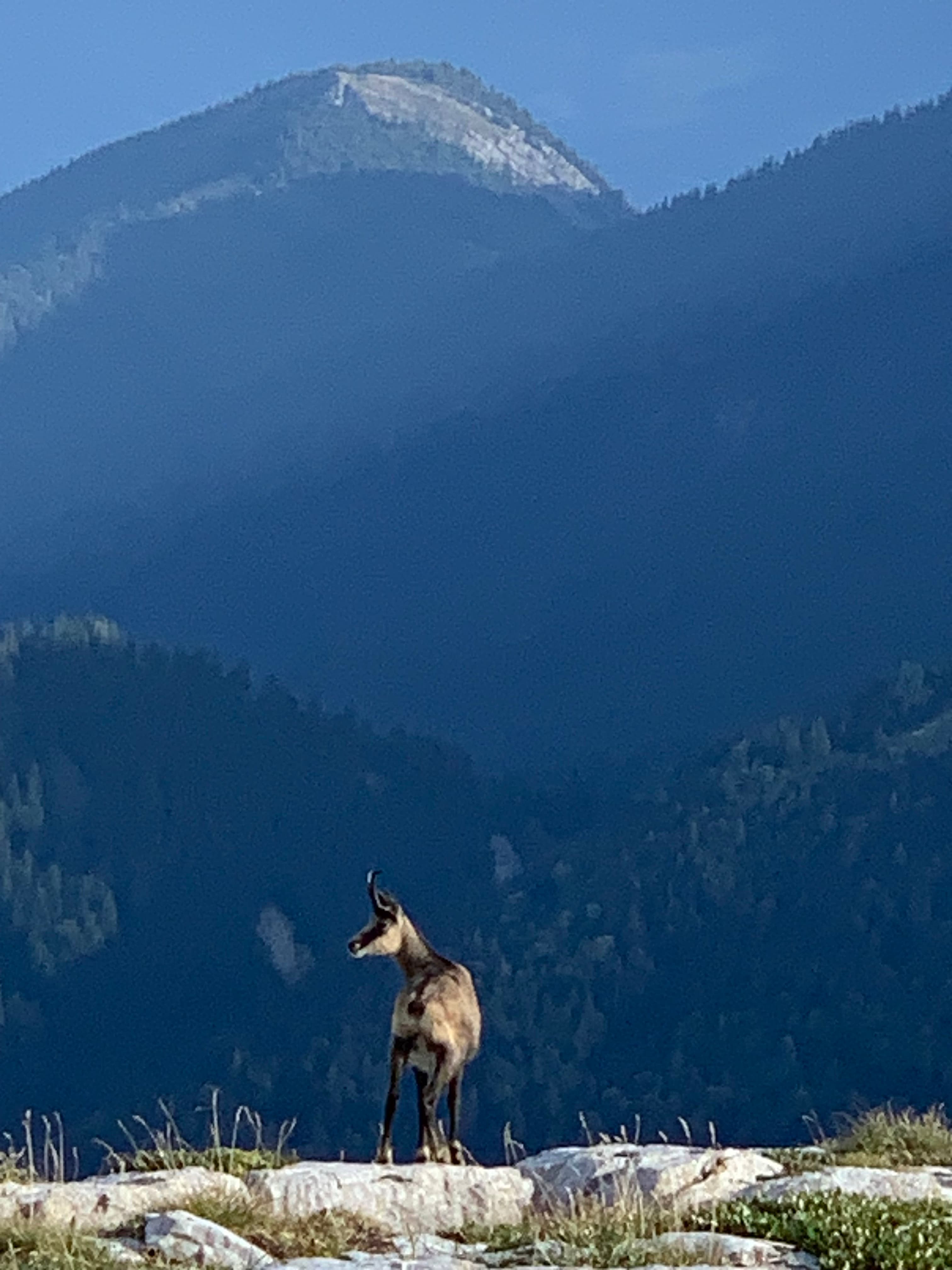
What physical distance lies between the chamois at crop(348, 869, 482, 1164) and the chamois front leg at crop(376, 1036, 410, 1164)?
1 cm

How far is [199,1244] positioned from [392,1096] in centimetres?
485

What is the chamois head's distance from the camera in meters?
16.7

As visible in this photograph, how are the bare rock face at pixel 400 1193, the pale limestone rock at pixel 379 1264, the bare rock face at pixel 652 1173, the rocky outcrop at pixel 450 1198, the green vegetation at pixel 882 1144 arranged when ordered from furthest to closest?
the green vegetation at pixel 882 1144
the bare rock face at pixel 652 1173
the bare rock face at pixel 400 1193
the rocky outcrop at pixel 450 1198
the pale limestone rock at pixel 379 1264

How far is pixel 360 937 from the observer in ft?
54.7

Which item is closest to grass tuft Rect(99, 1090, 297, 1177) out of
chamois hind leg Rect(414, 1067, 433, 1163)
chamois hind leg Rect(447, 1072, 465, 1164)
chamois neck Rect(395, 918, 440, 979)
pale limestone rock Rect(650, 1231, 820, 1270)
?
chamois hind leg Rect(414, 1067, 433, 1163)

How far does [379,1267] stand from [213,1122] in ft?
11.8

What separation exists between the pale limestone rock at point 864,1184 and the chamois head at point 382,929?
3.91 m

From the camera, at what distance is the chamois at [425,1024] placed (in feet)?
53.7

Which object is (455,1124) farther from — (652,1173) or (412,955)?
(652,1173)

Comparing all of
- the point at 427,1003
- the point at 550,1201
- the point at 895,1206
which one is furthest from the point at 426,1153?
the point at 895,1206

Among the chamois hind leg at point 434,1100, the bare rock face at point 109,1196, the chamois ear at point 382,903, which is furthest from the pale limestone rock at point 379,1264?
the chamois ear at point 382,903

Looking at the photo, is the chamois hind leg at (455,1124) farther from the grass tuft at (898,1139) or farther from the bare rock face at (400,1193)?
the grass tuft at (898,1139)

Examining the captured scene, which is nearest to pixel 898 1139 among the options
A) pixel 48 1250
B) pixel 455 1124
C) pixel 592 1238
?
pixel 455 1124

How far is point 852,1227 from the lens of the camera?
11.3 metres
